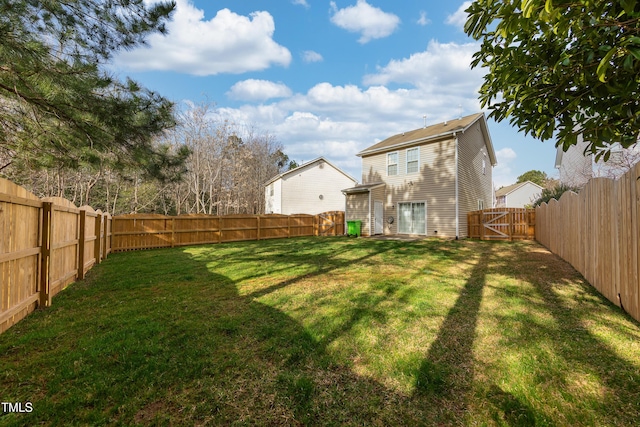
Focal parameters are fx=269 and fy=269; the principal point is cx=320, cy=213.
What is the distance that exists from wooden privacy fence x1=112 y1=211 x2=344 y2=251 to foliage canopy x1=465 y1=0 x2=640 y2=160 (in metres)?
12.8

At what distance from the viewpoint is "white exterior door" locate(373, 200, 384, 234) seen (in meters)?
16.6

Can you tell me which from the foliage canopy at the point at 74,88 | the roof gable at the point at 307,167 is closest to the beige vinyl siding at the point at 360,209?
the roof gable at the point at 307,167

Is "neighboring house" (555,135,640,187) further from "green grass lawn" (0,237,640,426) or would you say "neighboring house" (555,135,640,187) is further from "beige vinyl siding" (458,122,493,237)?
"green grass lawn" (0,237,640,426)

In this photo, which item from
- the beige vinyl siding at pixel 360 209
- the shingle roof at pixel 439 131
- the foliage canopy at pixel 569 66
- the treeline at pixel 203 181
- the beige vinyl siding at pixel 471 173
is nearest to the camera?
the foliage canopy at pixel 569 66

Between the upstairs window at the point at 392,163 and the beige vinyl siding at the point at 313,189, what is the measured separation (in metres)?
8.01

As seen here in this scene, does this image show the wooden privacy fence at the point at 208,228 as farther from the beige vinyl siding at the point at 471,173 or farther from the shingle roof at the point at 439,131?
the beige vinyl siding at the point at 471,173

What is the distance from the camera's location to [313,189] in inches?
973

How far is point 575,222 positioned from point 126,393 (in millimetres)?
8435

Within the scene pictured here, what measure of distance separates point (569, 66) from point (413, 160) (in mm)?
14237

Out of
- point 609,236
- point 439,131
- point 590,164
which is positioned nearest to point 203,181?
point 439,131

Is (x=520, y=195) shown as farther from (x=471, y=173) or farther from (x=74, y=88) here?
(x=74, y=88)

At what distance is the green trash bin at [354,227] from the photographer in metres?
16.5

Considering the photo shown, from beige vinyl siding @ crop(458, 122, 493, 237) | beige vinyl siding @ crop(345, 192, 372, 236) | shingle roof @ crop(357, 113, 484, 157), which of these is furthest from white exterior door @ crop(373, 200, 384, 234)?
beige vinyl siding @ crop(458, 122, 493, 237)

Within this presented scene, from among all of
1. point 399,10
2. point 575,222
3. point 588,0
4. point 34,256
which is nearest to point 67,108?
point 34,256
